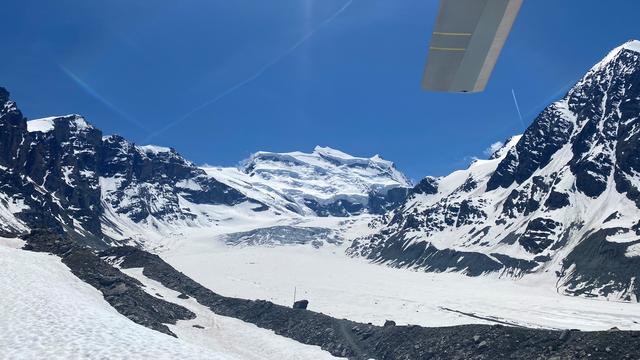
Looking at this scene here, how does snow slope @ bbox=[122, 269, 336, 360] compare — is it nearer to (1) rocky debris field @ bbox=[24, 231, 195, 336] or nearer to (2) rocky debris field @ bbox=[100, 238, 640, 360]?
(1) rocky debris field @ bbox=[24, 231, 195, 336]

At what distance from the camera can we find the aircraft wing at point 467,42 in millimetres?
5699

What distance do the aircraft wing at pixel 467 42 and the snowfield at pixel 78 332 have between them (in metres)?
12.7

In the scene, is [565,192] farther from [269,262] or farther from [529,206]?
[269,262]

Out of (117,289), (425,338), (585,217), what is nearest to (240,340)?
(117,289)

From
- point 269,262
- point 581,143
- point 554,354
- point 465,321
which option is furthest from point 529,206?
point 554,354

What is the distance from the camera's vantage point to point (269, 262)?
6560 inches

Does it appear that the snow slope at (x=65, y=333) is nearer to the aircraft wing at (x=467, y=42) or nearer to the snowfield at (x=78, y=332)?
the snowfield at (x=78, y=332)

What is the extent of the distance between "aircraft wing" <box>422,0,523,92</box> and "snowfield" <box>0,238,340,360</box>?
12.7 m

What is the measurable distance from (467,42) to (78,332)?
1716 centimetres

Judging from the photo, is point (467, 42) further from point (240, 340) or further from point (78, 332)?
point (240, 340)

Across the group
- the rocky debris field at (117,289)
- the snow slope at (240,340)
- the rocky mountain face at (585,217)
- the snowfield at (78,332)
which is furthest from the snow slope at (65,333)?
the rocky mountain face at (585,217)

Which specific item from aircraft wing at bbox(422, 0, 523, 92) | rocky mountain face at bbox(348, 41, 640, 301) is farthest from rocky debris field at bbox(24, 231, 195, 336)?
rocky mountain face at bbox(348, 41, 640, 301)

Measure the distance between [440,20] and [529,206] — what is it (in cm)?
19522

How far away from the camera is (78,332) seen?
1798 centimetres
